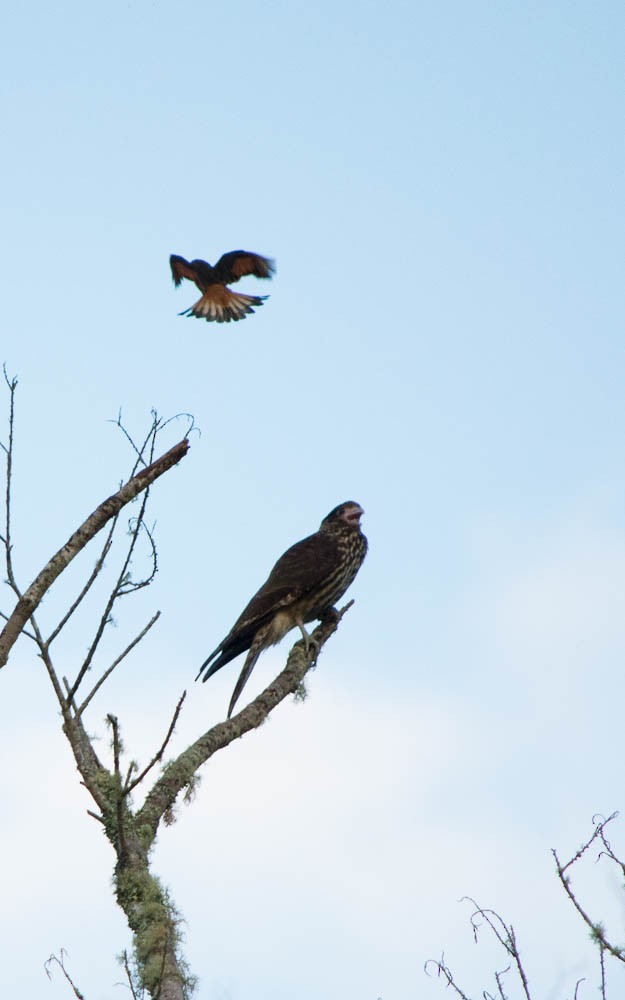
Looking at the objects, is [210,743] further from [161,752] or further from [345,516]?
[345,516]

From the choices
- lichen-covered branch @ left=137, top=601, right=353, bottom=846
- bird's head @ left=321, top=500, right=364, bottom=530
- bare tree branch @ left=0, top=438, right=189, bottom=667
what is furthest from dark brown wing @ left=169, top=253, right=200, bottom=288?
bare tree branch @ left=0, top=438, right=189, bottom=667

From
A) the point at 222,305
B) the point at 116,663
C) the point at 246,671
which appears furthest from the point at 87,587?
the point at 222,305

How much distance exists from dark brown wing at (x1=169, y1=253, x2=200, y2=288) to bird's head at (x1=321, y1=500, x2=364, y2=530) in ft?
6.89

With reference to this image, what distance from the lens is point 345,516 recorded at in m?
8.05

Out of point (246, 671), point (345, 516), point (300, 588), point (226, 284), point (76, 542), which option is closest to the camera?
point (76, 542)

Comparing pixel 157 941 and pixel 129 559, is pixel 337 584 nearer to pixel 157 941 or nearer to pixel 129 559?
pixel 129 559

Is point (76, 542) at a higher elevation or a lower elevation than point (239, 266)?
lower

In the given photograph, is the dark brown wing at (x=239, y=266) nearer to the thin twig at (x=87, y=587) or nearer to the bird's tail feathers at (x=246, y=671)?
the bird's tail feathers at (x=246, y=671)

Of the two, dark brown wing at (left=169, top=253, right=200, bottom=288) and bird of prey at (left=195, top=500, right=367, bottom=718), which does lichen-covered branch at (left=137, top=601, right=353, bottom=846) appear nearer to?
bird of prey at (left=195, top=500, right=367, bottom=718)

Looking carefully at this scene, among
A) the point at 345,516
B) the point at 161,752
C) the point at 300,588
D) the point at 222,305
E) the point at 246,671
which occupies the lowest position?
the point at 161,752

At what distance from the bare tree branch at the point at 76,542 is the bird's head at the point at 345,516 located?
13.6ft

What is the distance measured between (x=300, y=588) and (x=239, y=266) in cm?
285

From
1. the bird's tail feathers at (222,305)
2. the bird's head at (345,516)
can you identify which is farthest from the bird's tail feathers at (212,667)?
the bird's tail feathers at (222,305)

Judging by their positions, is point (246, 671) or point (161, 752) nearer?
point (161, 752)
